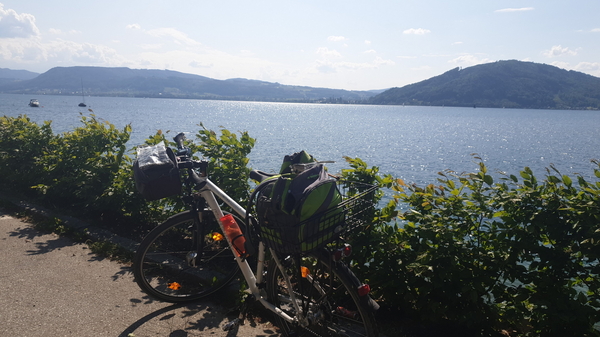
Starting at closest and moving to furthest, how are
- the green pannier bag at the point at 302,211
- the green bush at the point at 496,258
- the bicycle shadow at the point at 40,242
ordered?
the green pannier bag at the point at 302,211 → the green bush at the point at 496,258 → the bicycle shadow at the point at 40,242

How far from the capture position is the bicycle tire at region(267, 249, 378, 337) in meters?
2.67

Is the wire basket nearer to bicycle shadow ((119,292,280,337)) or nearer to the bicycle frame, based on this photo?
the bicycle frame

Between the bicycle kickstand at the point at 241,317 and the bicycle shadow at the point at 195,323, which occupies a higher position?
the bicycle kickstand at the point at 241,317

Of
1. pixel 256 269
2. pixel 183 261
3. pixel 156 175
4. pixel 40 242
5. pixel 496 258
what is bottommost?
pixel 40 242

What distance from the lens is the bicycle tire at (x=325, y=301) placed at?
267 centimetres

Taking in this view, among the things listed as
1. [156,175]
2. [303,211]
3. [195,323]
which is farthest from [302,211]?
[195,323]

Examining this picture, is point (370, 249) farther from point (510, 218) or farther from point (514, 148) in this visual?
point (514, 148)

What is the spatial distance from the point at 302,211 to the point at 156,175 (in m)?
1.48

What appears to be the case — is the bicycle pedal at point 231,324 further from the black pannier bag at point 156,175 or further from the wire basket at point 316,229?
the black pannier bag at point 156,175

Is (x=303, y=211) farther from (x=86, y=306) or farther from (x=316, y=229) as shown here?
(x=86, y=306)

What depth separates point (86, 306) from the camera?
368 centimetres

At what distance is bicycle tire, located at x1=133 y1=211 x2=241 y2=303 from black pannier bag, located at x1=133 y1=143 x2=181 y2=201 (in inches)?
16.8

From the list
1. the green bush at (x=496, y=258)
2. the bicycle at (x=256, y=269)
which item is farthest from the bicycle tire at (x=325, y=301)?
the green bush at (x=496, y=258)

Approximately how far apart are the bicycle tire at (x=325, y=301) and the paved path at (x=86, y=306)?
41 centimetres
